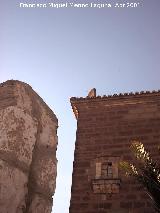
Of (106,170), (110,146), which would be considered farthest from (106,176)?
(110,146)

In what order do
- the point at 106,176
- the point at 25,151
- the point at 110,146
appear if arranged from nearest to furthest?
the point at 106,176
the point at 110,146
the point at 25,151

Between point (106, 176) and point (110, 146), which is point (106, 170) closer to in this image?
point (106, 176)

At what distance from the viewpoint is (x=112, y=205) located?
9305 mm

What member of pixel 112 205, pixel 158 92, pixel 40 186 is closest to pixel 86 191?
pixel 112 205

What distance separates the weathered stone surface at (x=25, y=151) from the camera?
9953mm

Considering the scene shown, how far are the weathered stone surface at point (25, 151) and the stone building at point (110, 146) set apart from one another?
137 cm

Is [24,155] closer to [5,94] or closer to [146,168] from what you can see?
[5,94]

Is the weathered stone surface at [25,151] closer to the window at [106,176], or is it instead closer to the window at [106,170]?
the window at [106,176]

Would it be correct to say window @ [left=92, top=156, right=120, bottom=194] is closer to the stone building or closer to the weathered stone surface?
the stone building

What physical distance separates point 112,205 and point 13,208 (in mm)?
2805

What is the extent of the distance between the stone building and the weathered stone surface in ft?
4.49

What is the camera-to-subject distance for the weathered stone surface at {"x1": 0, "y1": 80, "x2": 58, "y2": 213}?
995 centimetres

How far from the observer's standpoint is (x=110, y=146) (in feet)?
34.0

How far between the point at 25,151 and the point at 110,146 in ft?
8.69
